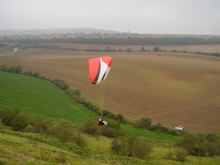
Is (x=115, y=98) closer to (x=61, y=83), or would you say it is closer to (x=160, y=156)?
(x=61, y=83)

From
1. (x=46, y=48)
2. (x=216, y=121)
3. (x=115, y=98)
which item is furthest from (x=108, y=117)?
(x=46, y=48)

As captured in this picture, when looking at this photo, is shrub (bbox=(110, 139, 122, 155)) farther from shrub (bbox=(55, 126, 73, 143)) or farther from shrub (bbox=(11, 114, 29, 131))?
shrub (bbox=(11, 114, 29, 131))

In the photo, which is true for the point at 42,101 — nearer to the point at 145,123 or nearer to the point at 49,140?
the point at 145,123

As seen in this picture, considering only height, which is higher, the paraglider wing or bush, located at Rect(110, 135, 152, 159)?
the paraglider wing

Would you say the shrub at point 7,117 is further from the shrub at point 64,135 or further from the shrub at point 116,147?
the shrub at point 116,147

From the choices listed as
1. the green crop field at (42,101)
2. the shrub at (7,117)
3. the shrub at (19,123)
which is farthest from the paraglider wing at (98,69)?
the green crop field at (42,101)

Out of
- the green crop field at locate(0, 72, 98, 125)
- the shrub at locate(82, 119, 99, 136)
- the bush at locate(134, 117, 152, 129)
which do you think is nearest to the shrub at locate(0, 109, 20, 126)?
the green crop field at locate(0, 72, 98, 125)
